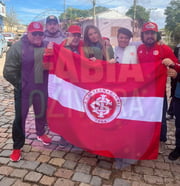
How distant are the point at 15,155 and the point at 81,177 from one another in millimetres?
1017

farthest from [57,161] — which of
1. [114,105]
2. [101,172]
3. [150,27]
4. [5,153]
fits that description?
[150,27]

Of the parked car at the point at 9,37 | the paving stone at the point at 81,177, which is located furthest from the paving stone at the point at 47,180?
the parked car at the point at 9,37

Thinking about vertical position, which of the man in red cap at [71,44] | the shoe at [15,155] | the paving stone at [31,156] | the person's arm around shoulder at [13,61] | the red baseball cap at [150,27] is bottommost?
the paving stone at [31,156]

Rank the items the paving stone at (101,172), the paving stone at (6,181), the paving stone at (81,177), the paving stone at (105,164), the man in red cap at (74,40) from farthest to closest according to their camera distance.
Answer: the man in red cap at (74,40), the paving stone at (105,164), the paving stone at (101,172), the paving stone at (81,177), the paving stone at (6,181)

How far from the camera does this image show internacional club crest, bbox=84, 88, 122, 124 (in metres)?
2.95

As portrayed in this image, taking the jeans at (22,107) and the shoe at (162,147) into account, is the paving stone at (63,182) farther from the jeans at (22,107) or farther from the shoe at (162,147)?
the shoe at (162,147)

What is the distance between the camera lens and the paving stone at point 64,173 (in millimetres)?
2876

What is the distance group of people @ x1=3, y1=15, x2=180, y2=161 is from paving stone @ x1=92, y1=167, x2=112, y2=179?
1121 millimetres

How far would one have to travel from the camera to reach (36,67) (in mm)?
3102

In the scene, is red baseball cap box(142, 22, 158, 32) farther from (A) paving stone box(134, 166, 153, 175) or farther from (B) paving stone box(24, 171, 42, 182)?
(B) paving stone box(24, 171, 42, 182)

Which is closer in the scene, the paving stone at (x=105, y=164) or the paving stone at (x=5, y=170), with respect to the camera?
the paving stone at (x=5, y=170)

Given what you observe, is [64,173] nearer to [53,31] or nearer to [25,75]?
[25,75]

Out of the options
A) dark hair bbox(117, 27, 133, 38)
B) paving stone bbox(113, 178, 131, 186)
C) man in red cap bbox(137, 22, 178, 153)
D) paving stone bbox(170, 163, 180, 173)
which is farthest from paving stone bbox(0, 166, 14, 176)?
dark hair bbox(117, 27, 133, 38)

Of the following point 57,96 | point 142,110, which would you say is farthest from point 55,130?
point 142,110
